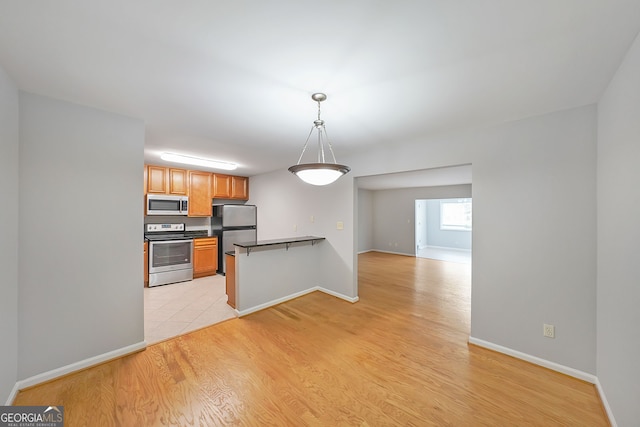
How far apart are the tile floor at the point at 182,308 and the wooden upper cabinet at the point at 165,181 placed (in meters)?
1.90

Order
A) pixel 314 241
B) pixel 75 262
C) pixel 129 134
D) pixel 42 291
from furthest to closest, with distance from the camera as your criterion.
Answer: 1. pixel 314 241
2. pixel 129 134
3. pixel 75 262
4. pixel 42 291

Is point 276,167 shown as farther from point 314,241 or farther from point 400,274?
point 400,274

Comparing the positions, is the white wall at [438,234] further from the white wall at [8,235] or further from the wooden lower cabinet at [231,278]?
the white wall at [8,235]

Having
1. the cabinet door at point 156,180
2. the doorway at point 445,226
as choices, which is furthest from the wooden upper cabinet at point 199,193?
the doorway at point 445,226

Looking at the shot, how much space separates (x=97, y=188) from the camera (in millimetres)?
2258

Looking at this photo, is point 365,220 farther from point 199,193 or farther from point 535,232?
point 535,232

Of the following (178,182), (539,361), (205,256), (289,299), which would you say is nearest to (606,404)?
(539,361)

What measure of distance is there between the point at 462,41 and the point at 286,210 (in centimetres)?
419

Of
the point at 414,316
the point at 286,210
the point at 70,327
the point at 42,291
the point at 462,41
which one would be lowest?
the point at 414,316

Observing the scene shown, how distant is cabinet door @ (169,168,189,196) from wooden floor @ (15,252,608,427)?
3.26 m

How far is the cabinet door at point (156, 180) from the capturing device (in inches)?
184

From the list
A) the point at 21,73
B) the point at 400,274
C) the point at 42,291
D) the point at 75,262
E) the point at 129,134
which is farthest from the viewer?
the point at 400,274

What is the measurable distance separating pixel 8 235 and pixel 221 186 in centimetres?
402

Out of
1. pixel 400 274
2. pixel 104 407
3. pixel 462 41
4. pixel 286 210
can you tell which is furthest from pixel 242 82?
pixel 400 274
